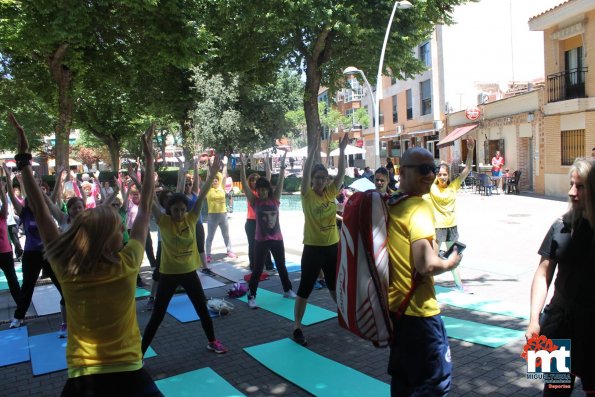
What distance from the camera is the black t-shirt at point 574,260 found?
2.46 meters

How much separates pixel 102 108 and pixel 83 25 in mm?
18541

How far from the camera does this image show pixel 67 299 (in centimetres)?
230

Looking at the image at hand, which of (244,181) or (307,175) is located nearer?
(307,175)

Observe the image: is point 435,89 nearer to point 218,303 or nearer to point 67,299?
point 218,303

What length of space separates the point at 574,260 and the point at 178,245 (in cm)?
359

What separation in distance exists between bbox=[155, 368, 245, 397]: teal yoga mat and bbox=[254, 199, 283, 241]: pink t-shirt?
2.33 metres

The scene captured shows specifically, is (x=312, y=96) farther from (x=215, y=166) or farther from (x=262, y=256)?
(x=215, y=166)

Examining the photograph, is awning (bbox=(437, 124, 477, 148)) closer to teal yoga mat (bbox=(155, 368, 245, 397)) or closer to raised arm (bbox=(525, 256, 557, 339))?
teal yoga mat (bbox=(155, 368, 245, 397))

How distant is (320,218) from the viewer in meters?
5.39

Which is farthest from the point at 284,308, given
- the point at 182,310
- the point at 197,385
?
the point at 197,385

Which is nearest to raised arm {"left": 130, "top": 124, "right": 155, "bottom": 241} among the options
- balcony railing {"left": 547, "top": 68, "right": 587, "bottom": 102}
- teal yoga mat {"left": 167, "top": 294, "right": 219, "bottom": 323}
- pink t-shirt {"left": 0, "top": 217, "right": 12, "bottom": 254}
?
teal yoga mat {"left": 167, "top": 294, "right": 219, "bottom": 323}

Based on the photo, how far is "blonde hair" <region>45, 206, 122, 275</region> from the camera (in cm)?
222

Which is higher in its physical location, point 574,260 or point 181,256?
point 574,260

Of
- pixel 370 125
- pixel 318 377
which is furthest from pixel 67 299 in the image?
pixel 370 125
